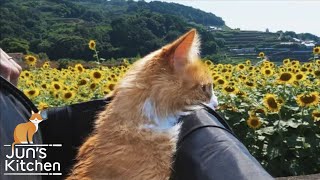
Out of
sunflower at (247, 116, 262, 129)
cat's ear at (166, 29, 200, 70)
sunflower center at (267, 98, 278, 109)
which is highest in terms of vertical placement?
cat's ear at (166, 29, 200, 70)

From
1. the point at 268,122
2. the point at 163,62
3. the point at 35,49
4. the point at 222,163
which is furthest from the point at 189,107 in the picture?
the point at 35,49

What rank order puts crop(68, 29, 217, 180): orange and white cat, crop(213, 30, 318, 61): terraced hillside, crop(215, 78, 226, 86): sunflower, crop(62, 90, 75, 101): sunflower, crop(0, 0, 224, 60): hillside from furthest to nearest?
crop(213, 30, 318, 61): terraced hillside → crop(0, 0, 224, 60): hillside → crop(215, 78, 226, 86): sunflower → crop(62, 90, 75, 101): sunflower → crop(68, 29, 217, 180): orange and white cat

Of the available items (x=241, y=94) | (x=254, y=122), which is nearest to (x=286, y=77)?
(x=241, y=94)

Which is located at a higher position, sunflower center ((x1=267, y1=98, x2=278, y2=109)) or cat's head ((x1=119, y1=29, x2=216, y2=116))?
cat's head ((x1=119, y1=29, x2=216, y2=116))

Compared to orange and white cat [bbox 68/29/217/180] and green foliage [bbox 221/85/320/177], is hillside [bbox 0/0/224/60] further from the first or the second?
orange and white cat [bbox 68/29/217/180]

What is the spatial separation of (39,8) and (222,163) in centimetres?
3714

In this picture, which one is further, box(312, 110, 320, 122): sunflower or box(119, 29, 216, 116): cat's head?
box(312, 110, 320, 122): sunflower

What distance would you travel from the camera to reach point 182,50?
6.96 feet

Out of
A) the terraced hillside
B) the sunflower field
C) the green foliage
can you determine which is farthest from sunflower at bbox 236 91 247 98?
the terraced hillside

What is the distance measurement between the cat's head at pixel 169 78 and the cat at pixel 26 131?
1.81ft

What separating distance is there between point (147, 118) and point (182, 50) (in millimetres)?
342

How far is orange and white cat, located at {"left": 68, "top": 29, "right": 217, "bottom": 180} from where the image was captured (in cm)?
195

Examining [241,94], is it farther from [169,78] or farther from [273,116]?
[169,78]

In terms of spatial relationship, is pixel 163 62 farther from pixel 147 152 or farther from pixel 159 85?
pixel 147 152
